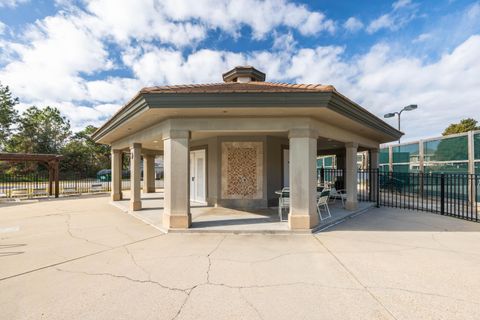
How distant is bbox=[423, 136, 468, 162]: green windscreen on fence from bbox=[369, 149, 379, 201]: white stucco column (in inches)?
148

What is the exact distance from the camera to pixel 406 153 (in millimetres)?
14461

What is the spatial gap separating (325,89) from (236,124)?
2.30 metres

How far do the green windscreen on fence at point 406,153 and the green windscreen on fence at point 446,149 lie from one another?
74 cm

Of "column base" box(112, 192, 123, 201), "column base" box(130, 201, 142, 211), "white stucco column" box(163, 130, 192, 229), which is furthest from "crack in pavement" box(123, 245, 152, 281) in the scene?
"column base" box(112, 192, 123, 201)

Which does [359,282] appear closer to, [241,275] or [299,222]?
[241,275]

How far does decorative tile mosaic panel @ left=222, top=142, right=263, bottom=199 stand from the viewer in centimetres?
873

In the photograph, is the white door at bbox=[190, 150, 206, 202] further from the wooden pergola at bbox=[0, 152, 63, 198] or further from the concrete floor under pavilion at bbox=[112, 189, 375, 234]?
the wooden pergola at bbox=[0, 152, 63, 198]

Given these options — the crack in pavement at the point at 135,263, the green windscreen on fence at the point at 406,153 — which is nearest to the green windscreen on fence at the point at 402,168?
the green windscreen on fence at the point at 406,153

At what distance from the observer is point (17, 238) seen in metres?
5.46

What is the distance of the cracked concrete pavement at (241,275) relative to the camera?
2664 millimetres

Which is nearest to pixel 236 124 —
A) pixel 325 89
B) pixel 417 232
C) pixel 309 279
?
pixel 325 89

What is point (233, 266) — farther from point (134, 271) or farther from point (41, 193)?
point (41, 193)

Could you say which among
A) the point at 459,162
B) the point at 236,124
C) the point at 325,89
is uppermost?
the point at 325,89

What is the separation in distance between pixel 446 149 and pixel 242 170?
10.9m
